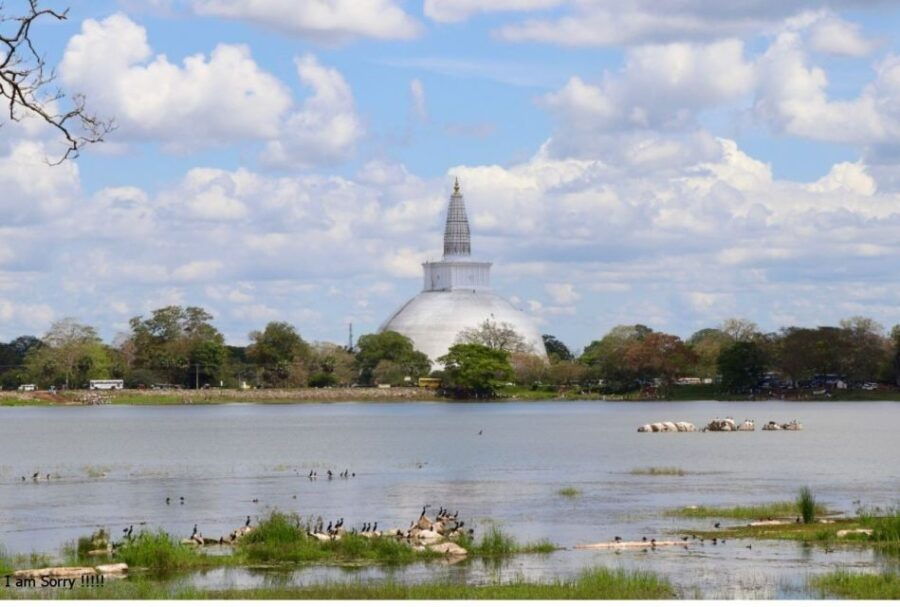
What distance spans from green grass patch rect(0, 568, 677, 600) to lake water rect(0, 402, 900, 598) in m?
1.32

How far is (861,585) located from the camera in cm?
2489

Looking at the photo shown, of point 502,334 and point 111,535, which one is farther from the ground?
point 502,334

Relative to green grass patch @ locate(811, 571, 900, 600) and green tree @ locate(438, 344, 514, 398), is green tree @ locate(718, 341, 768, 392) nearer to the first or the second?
green tree @ locate(438, 344, 514, 398)

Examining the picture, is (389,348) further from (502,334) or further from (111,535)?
(111,535)

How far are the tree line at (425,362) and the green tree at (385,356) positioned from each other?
114 mm

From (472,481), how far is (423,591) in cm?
3015

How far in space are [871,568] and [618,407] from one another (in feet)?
413

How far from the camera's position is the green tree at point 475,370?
154375mm

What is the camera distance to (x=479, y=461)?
68000mm

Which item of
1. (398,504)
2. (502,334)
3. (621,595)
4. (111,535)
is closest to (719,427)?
(398,504)

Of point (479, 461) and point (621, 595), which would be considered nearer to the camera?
point (621, 595)

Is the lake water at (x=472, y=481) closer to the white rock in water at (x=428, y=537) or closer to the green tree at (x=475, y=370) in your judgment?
the white rock in water at (x=428, y=537)

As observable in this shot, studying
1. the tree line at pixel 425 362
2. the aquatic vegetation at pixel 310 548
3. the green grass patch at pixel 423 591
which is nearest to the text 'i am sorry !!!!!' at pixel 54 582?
the green grass patch at pixel 423 591

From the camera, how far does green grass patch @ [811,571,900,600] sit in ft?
78.5
